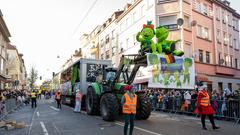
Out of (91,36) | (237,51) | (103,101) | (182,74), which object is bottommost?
(103,101)

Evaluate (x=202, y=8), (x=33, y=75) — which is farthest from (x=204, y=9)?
(x=33, y=75)

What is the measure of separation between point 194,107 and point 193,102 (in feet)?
1.00

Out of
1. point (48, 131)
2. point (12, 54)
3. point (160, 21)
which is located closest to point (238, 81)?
point (160, 21)

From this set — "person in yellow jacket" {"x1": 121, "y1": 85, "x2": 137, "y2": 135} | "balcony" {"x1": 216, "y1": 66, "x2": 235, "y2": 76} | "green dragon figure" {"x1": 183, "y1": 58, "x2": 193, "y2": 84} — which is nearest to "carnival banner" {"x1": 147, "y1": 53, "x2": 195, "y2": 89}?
"green dragon figure" {"x1": 183, "y1": 58, "x2": 193, "y2": 84}

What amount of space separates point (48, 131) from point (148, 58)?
4.49 meters

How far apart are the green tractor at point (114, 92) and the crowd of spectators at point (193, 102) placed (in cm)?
414

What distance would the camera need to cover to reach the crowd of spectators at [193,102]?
13086 millimetres

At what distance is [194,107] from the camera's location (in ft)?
50.7

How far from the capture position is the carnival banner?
9906mm

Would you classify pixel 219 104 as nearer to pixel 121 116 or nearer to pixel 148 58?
pixel 121 116

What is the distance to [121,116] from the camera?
13508 millimetres

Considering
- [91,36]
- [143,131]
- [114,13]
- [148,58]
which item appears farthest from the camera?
[91,36]

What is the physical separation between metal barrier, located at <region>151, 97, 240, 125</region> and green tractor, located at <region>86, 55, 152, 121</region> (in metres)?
4.13

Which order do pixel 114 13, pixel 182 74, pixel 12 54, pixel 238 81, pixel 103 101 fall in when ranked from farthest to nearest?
pixel 12 54 → pixel 114 13 → pixel 238 81 → pixel 103 101 → pixel 182 74
